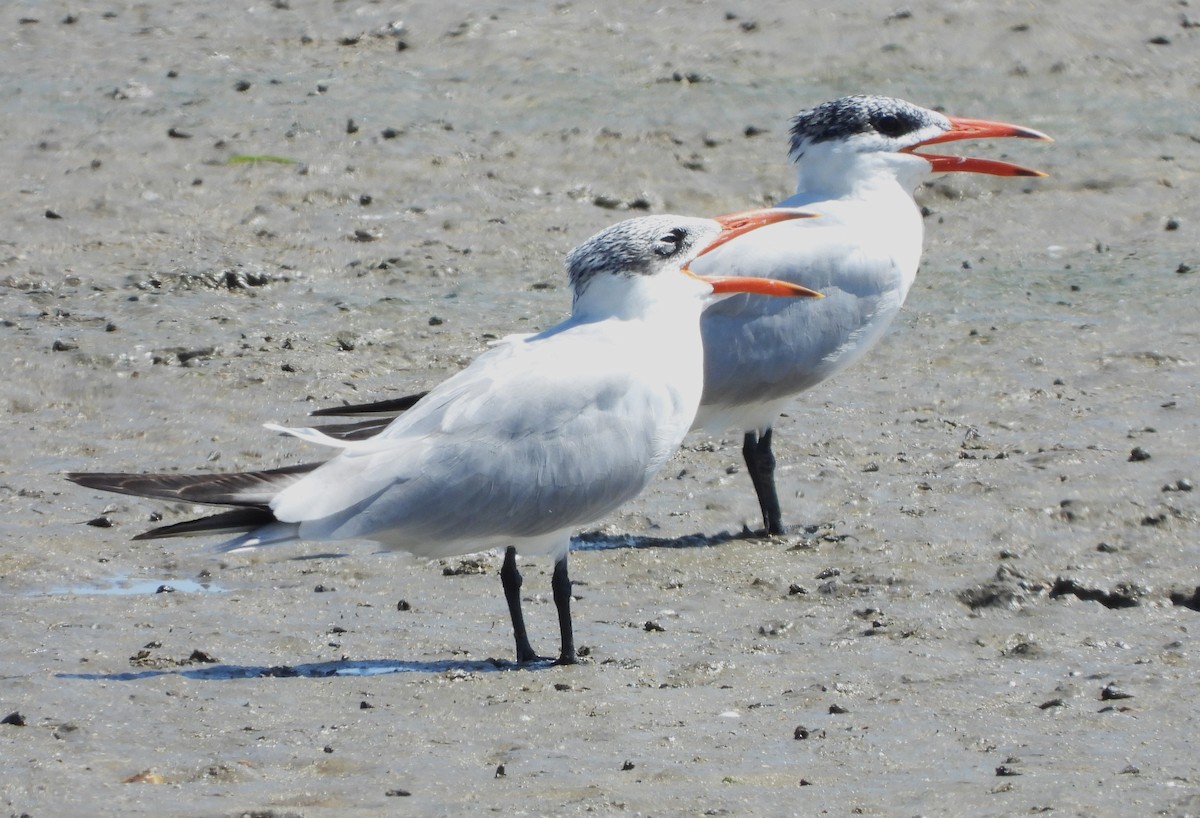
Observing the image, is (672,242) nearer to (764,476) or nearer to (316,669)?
(764,476)

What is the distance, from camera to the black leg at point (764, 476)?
7840 millimetres

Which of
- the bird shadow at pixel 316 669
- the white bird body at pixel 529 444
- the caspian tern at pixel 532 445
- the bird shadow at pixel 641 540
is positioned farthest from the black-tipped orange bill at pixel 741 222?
the bird shadow at pixel 316 669

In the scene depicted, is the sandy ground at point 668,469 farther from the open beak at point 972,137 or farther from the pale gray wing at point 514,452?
the open beak at point 972,137

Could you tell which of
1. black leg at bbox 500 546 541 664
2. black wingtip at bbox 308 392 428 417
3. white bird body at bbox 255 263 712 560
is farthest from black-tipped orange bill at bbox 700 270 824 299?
black leg at bbox 500 546 541 664

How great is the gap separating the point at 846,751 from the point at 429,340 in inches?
206

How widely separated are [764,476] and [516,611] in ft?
6.85

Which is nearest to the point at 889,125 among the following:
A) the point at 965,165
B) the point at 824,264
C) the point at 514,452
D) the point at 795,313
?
the point at 965,165

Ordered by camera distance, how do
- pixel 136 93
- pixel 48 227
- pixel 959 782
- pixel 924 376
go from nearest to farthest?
pixel 959 782 → pixel 924 376 → pixel 48 227 → pixel 136 93

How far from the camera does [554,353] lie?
6.29 metres

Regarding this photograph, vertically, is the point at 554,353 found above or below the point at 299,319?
above

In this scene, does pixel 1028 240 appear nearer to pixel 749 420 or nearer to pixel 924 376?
pixel 924 376

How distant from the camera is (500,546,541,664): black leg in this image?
614cm

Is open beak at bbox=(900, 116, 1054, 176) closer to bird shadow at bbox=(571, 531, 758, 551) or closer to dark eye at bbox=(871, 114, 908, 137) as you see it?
dark eye at bbox=(871, 114, 908, 137)

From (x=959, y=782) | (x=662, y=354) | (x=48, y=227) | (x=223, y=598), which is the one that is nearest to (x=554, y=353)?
(x=662, y=354)
